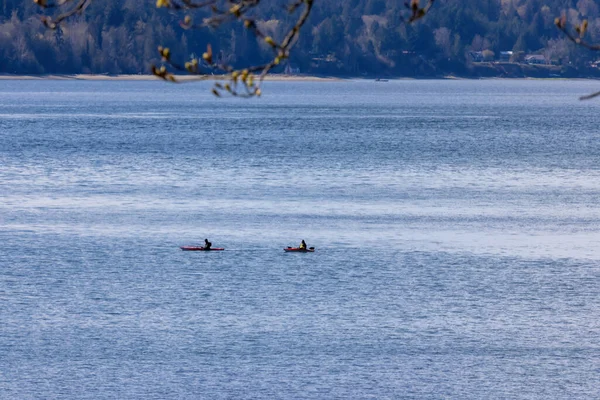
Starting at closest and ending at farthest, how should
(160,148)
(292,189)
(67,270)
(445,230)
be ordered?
(67,270) < (445,230) < (292,189) < (160,148)

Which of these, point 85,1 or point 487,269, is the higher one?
point 85,1

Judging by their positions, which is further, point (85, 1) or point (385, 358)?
point (385, 358)

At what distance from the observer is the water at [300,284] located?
41.4 meters

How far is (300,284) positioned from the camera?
54844 millimetres

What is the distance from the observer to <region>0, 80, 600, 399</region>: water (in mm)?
41438

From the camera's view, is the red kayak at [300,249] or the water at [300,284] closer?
the water at [300,284]

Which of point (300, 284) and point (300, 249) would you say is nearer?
point (300, 284)

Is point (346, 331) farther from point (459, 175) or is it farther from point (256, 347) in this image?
point (459, 175)

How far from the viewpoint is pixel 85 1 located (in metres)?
12.5

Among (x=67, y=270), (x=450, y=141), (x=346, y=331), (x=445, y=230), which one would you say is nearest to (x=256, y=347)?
(x=346, y=331)

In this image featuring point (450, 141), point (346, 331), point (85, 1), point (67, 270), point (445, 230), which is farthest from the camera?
point (450, 141)

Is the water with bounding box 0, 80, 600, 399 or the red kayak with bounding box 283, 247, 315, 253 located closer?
the water with bounding box 0, 80, 600, 399

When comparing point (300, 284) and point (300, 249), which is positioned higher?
point (300, 249)

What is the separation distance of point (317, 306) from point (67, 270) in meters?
13.8
